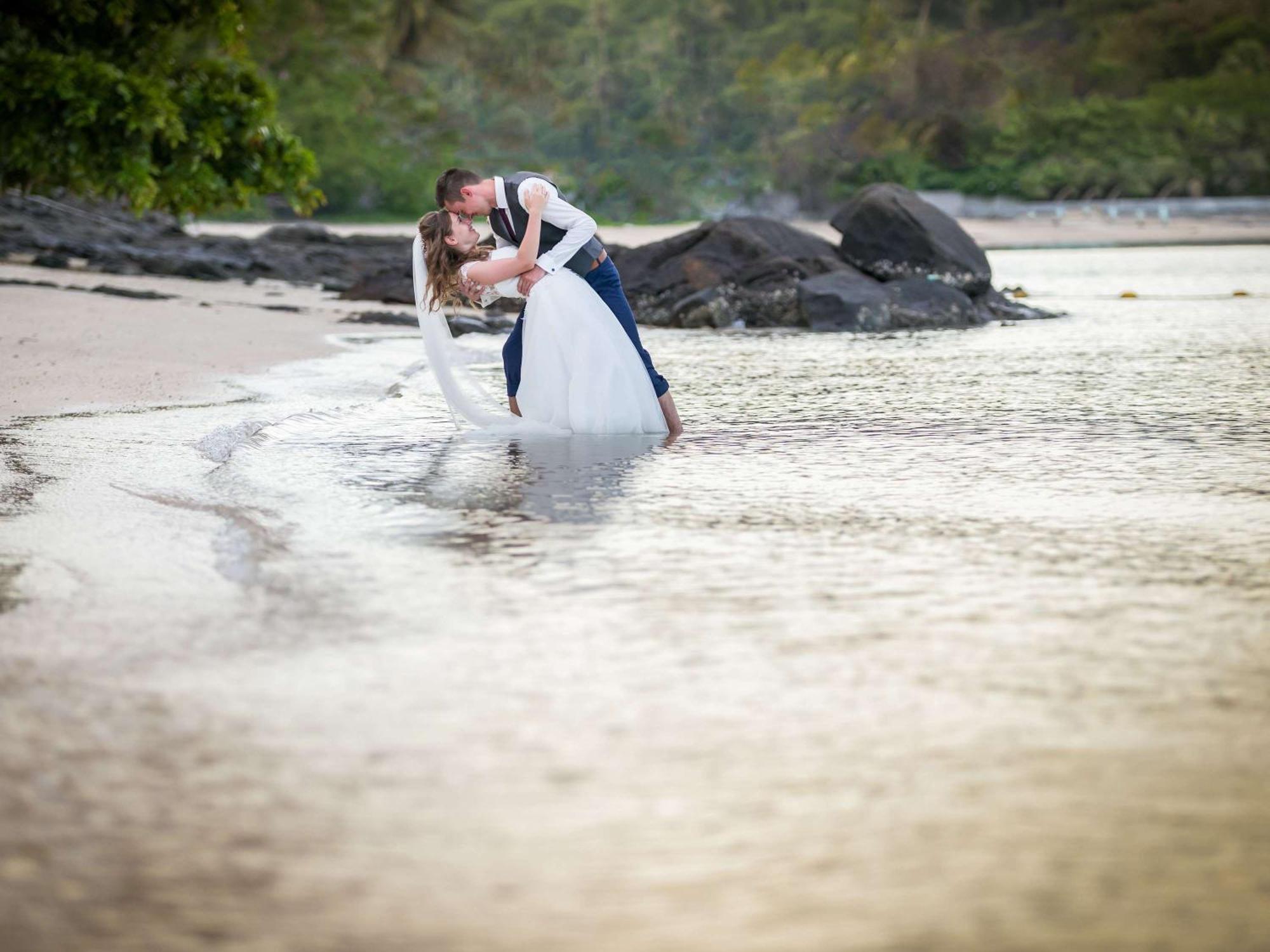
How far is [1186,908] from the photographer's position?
2.53 metres

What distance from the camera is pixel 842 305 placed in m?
17.2

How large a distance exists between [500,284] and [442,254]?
0.35 meters

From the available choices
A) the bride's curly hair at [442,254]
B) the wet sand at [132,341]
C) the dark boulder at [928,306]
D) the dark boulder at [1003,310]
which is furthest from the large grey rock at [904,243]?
the bride's curly hair at [442,254]

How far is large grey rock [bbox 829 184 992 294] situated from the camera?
19094mm

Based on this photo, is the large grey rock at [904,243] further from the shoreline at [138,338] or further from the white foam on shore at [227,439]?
the white foam on shore at [227,439]

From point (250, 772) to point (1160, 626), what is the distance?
232 cm

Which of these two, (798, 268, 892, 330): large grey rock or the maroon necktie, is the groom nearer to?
the maroon necktie

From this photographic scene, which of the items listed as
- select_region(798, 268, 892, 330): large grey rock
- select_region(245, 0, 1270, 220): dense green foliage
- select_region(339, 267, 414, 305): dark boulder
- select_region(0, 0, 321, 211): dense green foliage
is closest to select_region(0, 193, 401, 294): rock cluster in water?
select_region(339, 267, 414, 305): dark boulder

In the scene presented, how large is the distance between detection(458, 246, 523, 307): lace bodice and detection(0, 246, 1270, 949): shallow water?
4.00 ft

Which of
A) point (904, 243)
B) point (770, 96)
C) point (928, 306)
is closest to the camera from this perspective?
point (928, 306)

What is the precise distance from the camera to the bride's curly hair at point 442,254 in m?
8.34

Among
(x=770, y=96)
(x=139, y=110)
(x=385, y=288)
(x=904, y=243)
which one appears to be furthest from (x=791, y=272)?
(x=770, y=96)

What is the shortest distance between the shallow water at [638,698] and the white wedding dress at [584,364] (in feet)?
2.37

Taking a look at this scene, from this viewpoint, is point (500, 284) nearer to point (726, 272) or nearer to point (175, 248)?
point (726, 272)
